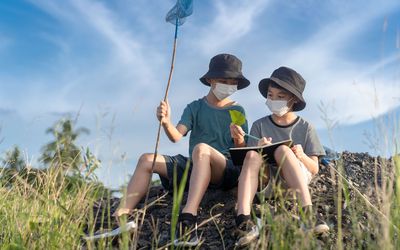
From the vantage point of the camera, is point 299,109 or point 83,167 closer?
point 83,167

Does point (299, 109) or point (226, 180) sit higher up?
point (299, 109)

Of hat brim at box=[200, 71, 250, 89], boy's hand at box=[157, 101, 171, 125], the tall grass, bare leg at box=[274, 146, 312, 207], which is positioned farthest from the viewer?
hat brim at box=[200, 71, 250, 89]

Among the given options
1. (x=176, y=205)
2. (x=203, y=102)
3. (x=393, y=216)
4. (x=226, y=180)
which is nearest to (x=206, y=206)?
(x=226, y=180)

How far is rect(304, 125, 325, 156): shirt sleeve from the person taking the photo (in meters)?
4.14

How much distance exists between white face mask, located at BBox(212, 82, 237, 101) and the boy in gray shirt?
0.79ft

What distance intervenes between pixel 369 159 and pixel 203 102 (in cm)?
238

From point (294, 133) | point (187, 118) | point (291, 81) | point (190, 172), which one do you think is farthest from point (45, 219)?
point (291, 81)

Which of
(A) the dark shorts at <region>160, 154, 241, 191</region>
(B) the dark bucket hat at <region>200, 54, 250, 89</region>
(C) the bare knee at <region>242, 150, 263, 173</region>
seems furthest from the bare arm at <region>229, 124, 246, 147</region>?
(B) the dark bucket hat at <region>200, 54, 250, 89</region>

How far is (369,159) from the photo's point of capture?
6.07 metres

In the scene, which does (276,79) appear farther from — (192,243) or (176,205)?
(176,205)

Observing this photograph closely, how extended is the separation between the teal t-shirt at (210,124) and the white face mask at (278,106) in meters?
0.42

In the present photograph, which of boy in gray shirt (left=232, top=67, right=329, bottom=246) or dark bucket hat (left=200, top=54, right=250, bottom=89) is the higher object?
dark bucket hat (left=200, top=54, right=250, bottom=89)

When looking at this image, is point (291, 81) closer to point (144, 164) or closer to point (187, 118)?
point (187, 118)

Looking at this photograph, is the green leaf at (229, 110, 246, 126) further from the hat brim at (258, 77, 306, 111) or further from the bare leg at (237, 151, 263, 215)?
the bare leg at (237, 151, 263, 215)
